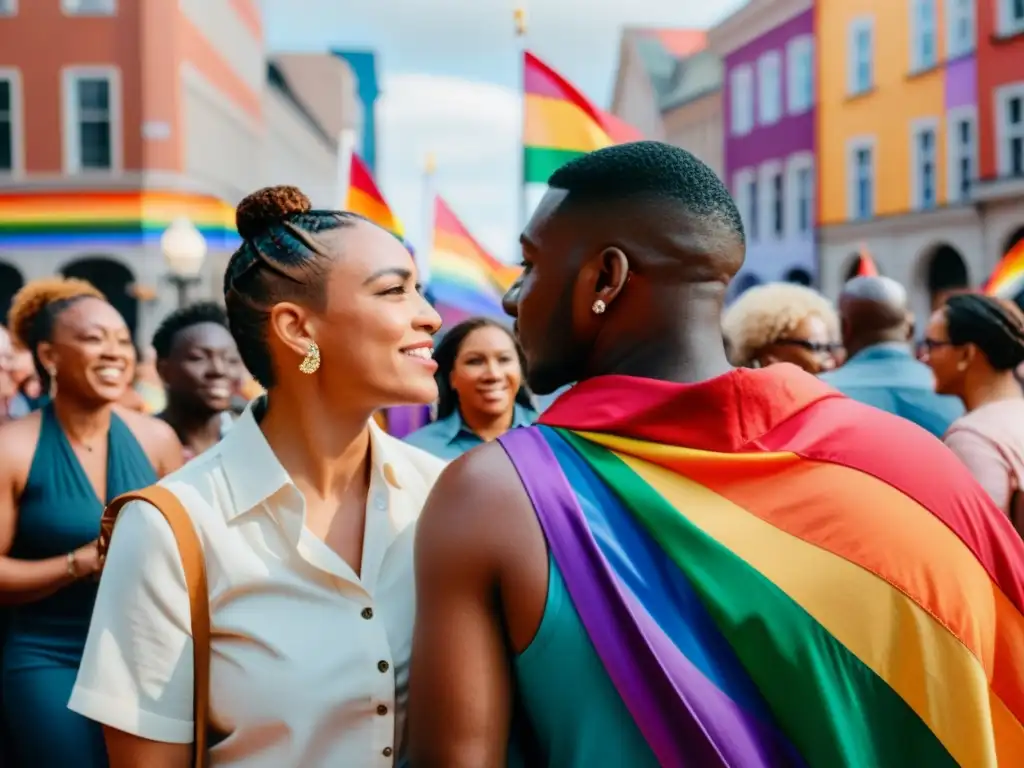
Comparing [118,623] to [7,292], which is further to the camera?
[7,292]

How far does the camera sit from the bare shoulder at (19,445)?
143 inches

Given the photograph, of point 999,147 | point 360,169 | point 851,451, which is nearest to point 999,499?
point 851,451

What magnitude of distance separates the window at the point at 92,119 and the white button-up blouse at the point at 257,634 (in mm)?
24677

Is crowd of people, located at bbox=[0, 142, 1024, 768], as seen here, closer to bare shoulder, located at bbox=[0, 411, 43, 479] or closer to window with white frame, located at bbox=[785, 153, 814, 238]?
bare shoulder, located at bbox=[0, 411, 43, 479]

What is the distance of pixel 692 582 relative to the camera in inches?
64.0

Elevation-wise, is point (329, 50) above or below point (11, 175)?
above

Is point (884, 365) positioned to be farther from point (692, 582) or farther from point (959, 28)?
point (959, 28)

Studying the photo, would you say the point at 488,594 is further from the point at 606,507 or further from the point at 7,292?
the point at 7,292

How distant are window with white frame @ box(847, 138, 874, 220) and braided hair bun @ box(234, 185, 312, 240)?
27.5 metres

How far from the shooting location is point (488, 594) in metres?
1.63

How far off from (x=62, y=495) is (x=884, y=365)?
10.9ft

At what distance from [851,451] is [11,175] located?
1014 inches

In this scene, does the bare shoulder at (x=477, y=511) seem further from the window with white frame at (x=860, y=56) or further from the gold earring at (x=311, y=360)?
the window with white frame at (x=860, y=56)

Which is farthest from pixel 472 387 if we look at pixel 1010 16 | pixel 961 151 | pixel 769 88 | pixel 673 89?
pixel 673 89
